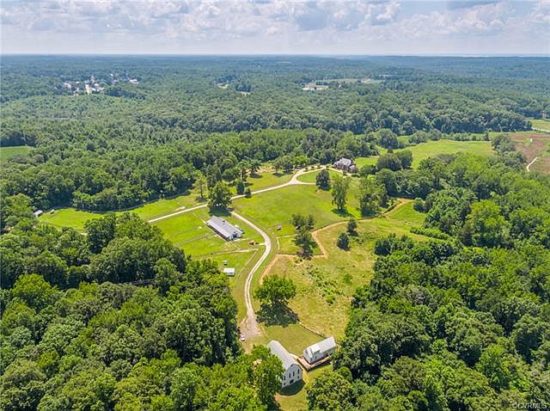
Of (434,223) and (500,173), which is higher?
(500,173)

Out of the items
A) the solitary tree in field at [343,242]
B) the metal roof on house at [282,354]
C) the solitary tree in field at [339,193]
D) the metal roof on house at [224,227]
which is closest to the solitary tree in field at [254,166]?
the solitary tree in field at [339,193]

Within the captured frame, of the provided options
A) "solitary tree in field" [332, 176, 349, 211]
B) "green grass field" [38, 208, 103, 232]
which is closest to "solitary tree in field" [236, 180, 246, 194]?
"solitary tree in field" [332, 176, 349, 211]

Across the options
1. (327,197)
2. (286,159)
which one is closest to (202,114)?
(286,159)

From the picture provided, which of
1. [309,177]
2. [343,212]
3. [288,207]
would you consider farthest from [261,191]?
[343,212]

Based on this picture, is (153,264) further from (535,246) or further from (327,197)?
(535,246)

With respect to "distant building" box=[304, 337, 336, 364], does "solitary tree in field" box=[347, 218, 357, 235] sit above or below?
above

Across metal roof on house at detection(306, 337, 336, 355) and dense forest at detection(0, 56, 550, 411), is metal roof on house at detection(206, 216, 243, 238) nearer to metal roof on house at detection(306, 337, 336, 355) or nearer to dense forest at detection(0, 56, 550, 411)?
dense forest at detection(0, 56, 550, 411)

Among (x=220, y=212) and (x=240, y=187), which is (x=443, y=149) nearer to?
(x=240, y=187)

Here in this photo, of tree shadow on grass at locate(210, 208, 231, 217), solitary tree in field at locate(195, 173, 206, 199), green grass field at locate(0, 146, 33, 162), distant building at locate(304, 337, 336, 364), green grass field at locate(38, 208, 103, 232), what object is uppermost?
green grass field at locate(0, 146, 33, 162)
